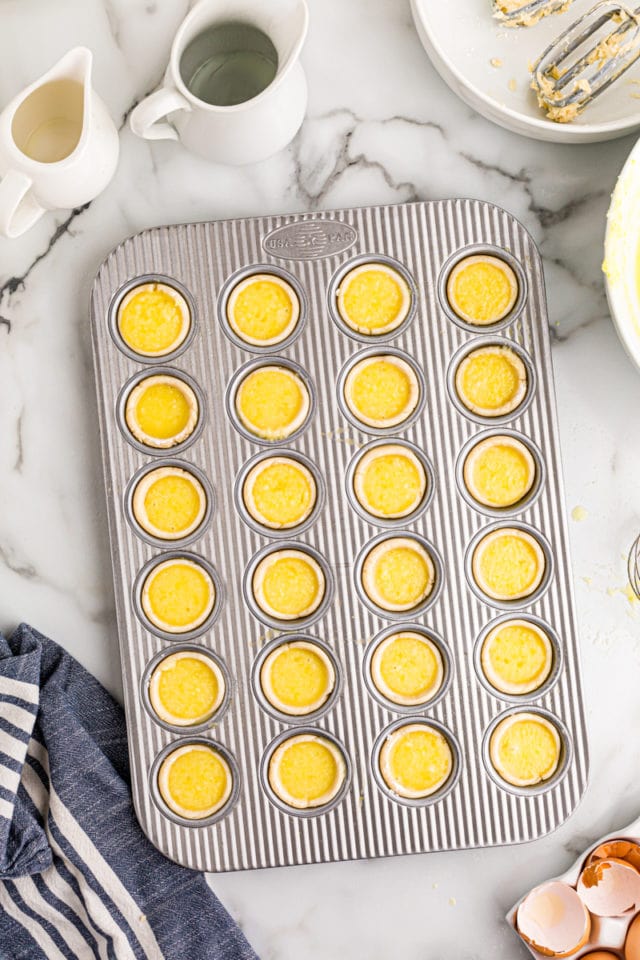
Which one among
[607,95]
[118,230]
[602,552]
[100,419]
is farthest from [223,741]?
[607,95]

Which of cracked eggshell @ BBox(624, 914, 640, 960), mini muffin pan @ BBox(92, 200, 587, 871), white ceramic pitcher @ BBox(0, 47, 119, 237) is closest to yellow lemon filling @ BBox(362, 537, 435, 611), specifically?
mini muffin pan @ BBox(92, 200, 587, 871)

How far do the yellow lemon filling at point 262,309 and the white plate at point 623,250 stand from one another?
47cm

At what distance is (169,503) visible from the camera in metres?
1.37

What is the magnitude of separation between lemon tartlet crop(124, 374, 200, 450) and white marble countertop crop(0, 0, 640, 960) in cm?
13

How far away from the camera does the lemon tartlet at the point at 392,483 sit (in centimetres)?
137

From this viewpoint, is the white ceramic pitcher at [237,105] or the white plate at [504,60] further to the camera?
the white plate at [504,60]

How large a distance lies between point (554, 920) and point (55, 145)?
1.43 m

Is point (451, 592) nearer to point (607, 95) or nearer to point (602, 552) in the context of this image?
point (602, 552)

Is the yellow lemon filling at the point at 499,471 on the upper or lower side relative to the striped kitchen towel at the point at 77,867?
upper

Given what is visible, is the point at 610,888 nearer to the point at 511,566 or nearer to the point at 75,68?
the point at 511,566

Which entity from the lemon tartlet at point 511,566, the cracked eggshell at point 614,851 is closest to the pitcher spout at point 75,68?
the lemon tartlet at point 511,566

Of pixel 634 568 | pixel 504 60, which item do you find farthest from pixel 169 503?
pixel 504 60

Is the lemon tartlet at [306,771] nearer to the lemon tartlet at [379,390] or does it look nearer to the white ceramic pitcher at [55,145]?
the lemon tartlet at [379,390]

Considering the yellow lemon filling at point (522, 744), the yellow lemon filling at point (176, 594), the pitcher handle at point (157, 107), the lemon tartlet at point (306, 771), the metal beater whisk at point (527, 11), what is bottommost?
the yellow lemon filling at point (522, 744)
